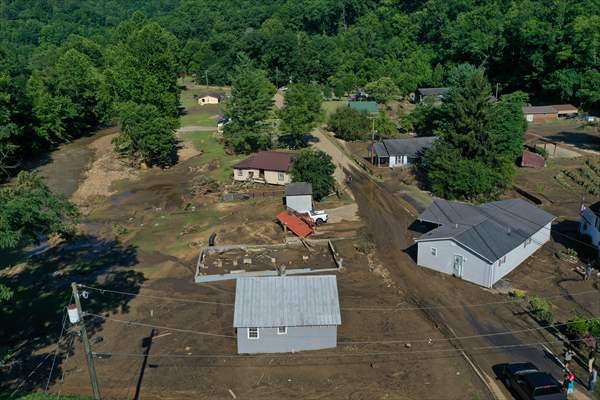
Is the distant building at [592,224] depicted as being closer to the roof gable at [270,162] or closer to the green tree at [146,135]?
the roof gable at [270,162]

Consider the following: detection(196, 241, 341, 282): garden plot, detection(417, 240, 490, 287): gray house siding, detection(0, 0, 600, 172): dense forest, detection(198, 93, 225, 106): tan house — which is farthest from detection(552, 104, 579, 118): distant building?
detection(198, 93, 225, 106): tan house

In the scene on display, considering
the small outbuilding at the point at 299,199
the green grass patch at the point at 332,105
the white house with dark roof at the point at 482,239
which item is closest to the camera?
the white house with dark roof at the point at 482,239

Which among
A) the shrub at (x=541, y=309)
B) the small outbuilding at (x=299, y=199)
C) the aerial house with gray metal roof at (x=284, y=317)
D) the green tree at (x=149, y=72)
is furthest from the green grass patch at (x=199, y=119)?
the shrub at (x=541, y=309)

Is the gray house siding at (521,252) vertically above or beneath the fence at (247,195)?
beneath

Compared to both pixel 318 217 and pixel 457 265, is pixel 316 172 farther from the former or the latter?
pixel 457 265

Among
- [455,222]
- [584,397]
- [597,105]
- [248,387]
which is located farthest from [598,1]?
[248,387]

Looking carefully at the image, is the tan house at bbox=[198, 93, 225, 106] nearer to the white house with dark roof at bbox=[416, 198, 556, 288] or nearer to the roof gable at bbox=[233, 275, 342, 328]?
the white house with dark roof at bbox=[416, 198, 556, 288]

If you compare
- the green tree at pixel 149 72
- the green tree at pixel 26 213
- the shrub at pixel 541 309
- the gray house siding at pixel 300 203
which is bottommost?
the shrub at pixel 541 309
